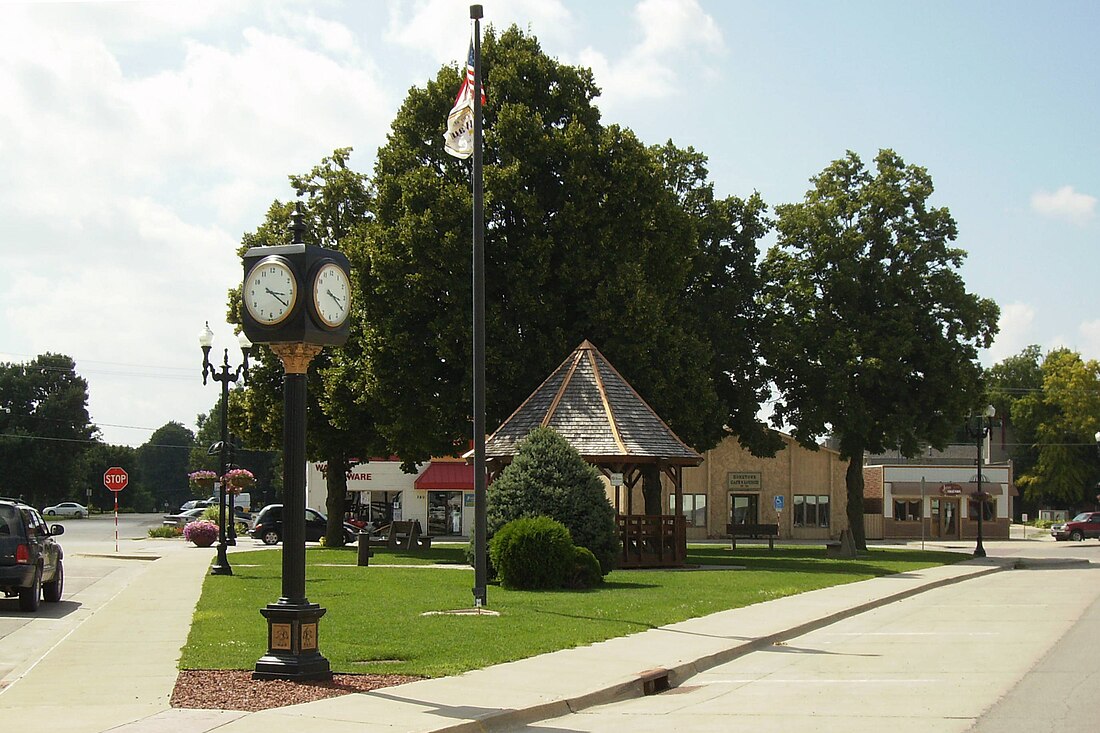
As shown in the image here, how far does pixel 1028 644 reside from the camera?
16.7 metres

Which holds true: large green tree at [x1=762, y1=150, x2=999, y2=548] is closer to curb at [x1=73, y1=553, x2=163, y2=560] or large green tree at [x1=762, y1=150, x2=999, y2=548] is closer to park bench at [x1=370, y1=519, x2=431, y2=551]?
park bench at [x1=370, y1=519, x2=431, y2=551]

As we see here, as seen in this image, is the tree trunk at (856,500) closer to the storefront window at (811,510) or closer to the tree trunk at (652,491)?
the tree trunk at (652,491)

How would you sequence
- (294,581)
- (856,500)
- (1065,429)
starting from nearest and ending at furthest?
1. (294,581)
2. (856,500)
3. (1065,429)

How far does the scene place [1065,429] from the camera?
92.6 meters

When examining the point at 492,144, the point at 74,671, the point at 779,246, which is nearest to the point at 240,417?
the point at 492,144

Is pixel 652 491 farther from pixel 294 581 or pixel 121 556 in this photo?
pixel 294 581

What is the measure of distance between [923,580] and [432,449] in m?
17.2

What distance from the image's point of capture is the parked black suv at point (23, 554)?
777 inches

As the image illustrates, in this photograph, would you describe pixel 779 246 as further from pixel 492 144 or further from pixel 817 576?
pixel 817 576

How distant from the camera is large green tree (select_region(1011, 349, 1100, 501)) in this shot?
88000 millimetres

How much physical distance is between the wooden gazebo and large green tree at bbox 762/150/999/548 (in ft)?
44.0

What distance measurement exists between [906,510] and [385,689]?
6550 centimetres

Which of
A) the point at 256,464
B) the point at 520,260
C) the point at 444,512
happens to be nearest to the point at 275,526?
the point at 444,512

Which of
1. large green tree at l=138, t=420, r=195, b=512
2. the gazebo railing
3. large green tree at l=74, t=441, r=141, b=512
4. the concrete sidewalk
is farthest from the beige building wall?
large green tree at l=138, t=420, r=195, b=512
